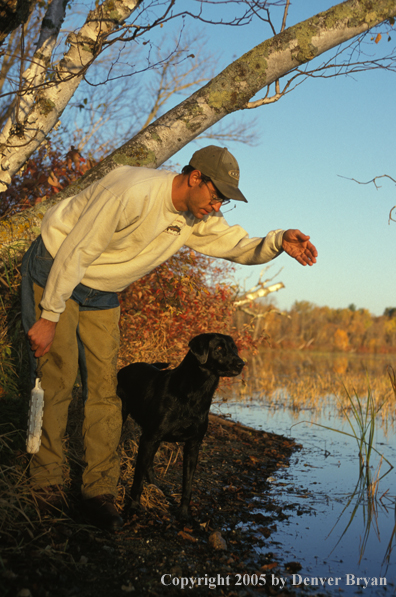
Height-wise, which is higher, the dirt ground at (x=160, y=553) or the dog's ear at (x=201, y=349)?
the dog's ear at (x=201, y=349)

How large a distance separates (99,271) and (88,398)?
843 mm

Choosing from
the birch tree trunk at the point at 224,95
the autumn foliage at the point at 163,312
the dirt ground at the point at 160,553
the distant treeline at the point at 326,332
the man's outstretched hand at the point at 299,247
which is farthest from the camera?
the distant treeline at the point at 326,332

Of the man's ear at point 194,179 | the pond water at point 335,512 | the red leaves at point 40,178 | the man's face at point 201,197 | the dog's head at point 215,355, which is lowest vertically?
the pond water at point 335,512

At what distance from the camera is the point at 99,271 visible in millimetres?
2869

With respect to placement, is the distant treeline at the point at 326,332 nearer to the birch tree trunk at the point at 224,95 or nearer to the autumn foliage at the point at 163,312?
the autumn foliage at the point at 163,312

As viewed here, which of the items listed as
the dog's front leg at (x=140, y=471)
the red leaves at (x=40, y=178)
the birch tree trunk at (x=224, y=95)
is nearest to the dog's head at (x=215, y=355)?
the dog's front leg at (x=140, y=471)

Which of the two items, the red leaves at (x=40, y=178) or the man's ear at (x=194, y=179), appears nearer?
the man's ear at (x=194, y=179)

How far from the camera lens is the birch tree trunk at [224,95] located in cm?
423

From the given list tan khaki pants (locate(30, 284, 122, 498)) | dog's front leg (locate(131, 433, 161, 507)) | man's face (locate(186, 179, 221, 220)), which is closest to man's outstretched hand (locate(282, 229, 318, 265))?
man's face (locate(186, 179, 221, 220))

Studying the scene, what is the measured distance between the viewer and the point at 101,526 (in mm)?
2711

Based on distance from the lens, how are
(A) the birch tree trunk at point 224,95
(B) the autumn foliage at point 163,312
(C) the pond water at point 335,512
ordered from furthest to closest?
(B) the autumn foliage at point 163,312
(A) the birch tree trunk at point 224,95
(C) the pond water at point 335,512

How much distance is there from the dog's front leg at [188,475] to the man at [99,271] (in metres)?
0.46

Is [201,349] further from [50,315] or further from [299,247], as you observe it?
[50,315]

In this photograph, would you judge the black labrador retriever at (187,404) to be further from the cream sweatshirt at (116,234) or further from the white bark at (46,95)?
the white bark at (46,95)
